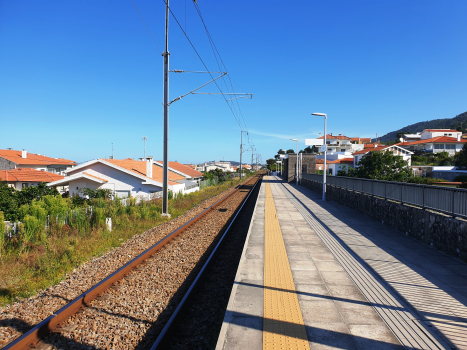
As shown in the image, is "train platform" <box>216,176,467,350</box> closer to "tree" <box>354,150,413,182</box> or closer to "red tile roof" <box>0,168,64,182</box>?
"tree" <box>354,150,413,182</box>

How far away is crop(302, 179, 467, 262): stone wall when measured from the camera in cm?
678

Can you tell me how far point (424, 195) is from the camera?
8711 mm

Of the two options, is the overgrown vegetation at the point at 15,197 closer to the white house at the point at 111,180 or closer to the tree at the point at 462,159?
the white house at the point at 111,180

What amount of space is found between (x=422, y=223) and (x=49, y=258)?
408 inches

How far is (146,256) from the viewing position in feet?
26.3

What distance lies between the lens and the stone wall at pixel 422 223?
6779mm

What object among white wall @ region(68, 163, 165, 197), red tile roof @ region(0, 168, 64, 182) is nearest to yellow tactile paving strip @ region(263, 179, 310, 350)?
white wall @ region(68, 163, 165, 197)

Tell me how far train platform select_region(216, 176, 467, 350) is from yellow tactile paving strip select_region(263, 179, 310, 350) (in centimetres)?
1

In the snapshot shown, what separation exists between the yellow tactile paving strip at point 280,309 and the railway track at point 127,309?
4.94ft

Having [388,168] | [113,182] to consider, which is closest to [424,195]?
[388,168]

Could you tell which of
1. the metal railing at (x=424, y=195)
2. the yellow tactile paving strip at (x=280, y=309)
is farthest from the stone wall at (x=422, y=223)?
the yellow tactile paving strip at (x=280, y=309)

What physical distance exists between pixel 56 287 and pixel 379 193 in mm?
11727

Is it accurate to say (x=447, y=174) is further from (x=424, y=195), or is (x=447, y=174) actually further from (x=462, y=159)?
(x=424, y=195)

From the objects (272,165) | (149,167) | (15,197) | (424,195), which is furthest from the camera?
(272,165)
